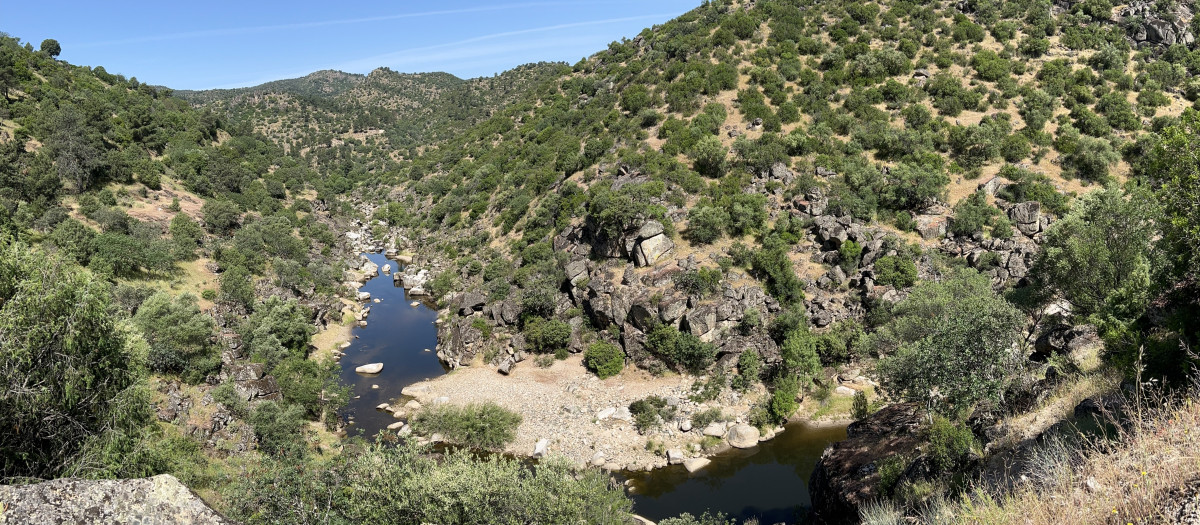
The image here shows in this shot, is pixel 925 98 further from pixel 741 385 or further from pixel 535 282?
pixel 535 282

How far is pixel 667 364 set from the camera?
33.4 metres

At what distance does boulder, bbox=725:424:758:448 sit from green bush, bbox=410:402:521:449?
12211mm

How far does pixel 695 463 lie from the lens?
25594mm

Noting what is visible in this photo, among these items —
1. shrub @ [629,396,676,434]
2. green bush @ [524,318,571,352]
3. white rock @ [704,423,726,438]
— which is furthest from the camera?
green bush @ [524,318,571,352]

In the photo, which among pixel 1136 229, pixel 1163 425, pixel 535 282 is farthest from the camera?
pixel 535 282

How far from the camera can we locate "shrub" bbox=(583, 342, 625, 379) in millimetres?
33656

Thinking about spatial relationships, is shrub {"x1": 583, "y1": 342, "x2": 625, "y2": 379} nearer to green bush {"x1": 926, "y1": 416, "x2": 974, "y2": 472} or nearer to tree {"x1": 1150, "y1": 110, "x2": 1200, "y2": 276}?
green bush {"x1": 926, "y1": 416, "x2": 974, "y2": 472}

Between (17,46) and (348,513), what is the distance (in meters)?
88.2

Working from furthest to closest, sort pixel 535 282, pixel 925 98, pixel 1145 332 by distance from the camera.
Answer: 1. pixel 925 98
2. pixel 535 282
3. pixel 1145 332

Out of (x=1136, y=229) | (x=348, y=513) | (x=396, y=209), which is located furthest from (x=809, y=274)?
(x=396, y=209)

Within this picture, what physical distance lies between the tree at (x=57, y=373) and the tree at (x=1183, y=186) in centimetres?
2406

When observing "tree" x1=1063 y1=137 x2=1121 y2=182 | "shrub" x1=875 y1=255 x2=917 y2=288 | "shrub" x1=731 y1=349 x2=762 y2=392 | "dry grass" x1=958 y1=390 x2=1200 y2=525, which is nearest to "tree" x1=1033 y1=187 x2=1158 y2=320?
"dry grass" x1=958 y1=390 x2=1200 y2=525

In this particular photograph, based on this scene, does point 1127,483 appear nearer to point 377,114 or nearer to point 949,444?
point 949,444

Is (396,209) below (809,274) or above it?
above
